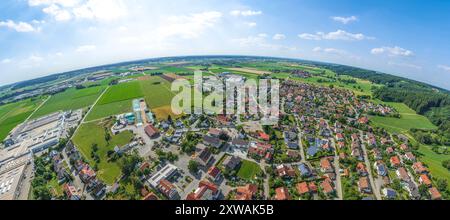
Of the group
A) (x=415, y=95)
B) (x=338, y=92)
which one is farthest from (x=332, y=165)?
(x=415, y=95)

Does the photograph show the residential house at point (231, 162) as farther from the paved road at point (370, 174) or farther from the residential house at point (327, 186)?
the paved road at point (370, 174)

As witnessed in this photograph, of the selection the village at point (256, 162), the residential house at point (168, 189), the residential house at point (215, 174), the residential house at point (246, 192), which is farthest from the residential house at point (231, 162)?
the residential house at point (168, 189)

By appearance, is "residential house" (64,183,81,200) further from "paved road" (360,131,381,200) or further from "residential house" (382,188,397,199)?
"residential house" (382,188,397,199)

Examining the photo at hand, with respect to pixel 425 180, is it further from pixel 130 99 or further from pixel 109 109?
pixel 130 99

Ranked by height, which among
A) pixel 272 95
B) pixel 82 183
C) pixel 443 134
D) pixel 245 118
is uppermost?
pixel 272 95

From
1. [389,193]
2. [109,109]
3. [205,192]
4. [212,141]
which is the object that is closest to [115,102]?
[109,109]

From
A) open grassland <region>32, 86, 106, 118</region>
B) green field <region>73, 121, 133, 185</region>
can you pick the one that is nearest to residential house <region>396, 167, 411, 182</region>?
green field <region>73, 121, 133, 185</region>
